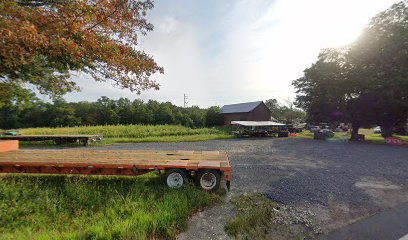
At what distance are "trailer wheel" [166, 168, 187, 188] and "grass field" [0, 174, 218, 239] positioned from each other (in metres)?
0.26

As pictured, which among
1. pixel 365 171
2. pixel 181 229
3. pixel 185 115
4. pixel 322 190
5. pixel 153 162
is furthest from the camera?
pixel 185 115

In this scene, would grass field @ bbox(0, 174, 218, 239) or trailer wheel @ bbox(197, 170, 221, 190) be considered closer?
grass field @ bbox(0, 174, 218, 239)

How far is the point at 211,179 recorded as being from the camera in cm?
545

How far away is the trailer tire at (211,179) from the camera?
5344mm

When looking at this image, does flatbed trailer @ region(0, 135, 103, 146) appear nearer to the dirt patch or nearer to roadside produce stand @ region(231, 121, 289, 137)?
roadside produce stand @ region(231, 121, 289, 137)

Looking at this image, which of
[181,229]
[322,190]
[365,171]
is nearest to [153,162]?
[181,229]

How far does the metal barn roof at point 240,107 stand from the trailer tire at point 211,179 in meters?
32.9

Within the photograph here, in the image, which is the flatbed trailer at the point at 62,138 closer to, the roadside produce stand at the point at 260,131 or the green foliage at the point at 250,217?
the green foliage at the point at 250,217

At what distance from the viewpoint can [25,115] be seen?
4412 centimetres

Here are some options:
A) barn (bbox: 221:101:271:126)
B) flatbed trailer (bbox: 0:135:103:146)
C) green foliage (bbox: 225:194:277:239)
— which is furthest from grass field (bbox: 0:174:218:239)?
barn (bbox: 221:101:271:126)

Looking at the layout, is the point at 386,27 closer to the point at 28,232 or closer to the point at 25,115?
the point at 28,232

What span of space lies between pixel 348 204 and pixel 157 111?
42.7 m

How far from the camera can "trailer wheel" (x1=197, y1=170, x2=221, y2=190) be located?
17.5ft

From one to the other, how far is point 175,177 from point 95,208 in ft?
6.73
